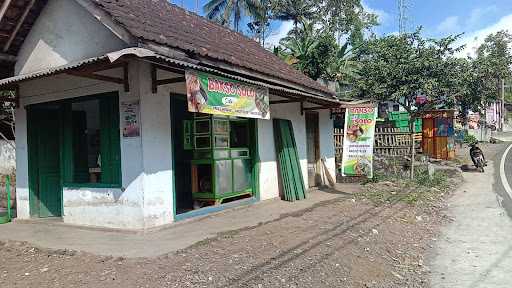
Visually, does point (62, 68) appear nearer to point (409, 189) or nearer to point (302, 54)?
point (409, 189)

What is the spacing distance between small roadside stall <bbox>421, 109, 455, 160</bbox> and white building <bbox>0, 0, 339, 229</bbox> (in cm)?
1333

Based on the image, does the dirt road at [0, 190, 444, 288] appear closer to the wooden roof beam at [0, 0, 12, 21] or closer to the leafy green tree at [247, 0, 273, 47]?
the wooden roof beam at [0, 0, 12, 21]

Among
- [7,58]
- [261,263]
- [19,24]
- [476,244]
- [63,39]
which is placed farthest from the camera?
[7,58]

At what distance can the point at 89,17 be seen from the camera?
7.60 meters

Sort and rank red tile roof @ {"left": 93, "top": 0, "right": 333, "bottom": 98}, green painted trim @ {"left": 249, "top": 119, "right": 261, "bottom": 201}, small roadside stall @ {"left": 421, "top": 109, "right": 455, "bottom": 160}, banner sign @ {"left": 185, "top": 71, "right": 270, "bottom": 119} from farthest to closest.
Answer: small roadside stall @ {"left": 421, "top": 109, "right": 455, "bottom": 160}
green painted trim @ {"left": 249, "top": 119, "right": 261, "bottom": 201}
red tile roof @ {"left": 93, "top": 0, "right": 333, "bottom": 98}
banner sign @ {"left": 185, "top": 71, "right": 270, "bottom": 119}

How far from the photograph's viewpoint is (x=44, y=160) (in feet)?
30.4

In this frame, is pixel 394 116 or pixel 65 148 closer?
pixel 65 148

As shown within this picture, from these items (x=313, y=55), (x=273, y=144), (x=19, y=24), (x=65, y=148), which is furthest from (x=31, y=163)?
(x=313, y=55)

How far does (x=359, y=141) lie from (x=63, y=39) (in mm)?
8054

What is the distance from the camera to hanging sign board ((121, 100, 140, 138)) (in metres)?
7.00

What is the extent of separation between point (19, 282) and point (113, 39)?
4276 millimetres

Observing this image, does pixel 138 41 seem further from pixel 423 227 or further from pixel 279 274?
pixel 423 227

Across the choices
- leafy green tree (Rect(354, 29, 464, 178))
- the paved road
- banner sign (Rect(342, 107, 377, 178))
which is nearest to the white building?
banner sign (Rect(342, 107, 377, 178))

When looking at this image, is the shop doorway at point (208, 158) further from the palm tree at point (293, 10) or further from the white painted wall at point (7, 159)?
the palm tree at point (293, 10)
